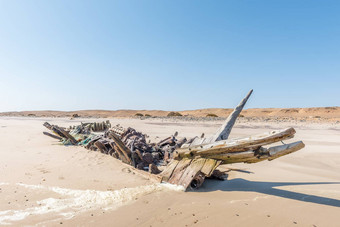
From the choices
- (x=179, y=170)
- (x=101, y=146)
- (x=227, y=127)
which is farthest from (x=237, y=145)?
(x=101, y=146)

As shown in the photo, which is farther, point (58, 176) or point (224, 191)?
point (58, 176)

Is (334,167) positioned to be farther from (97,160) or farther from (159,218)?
(97,160)

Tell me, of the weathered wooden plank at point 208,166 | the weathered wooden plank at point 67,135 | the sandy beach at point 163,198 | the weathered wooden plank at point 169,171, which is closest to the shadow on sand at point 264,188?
the sandy beach at point 163,198

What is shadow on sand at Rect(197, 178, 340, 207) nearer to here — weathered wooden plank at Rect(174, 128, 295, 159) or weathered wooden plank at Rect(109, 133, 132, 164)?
weathered wooden plank at Rect(174, 128, 295, 159)

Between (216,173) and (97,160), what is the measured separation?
4926 millimetres

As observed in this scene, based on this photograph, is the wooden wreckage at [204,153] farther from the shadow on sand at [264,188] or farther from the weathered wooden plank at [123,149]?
the shadow on sand at [264,188]

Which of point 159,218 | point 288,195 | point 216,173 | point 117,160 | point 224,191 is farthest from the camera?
point 117,160

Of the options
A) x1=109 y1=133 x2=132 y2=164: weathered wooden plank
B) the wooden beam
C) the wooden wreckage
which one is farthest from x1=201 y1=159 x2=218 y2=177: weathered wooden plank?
x1=109 y1=133 x2=132 y2=164: weathered wooden plank

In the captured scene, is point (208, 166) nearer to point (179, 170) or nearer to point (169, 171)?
point (179, 170)

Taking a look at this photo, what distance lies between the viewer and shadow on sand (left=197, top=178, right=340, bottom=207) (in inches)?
165

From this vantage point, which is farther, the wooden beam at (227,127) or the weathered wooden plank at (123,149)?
the weathered wooden plank at (123,149)

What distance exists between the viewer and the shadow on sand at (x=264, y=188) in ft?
13.7

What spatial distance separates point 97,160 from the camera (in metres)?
8.21

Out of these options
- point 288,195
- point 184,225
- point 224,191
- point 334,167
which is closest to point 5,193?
point 184,225
